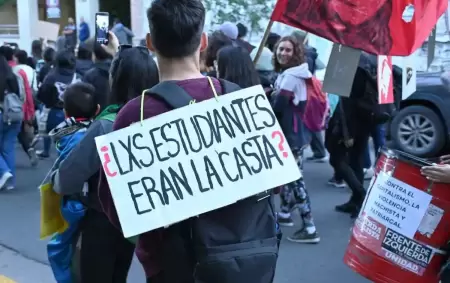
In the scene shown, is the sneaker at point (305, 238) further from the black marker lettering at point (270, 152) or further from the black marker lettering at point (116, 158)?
the black marker lettering at point (116, 158)

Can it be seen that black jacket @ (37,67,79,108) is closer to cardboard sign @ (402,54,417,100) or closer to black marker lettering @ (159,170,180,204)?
cardboard sign @ (402,54,417,100)

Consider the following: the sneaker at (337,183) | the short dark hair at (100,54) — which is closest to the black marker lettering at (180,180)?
the short dark hair at (100,54)

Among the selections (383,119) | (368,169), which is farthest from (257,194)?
(368,169)

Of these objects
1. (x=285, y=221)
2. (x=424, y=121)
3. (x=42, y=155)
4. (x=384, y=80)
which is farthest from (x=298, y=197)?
(x=42, y=155)

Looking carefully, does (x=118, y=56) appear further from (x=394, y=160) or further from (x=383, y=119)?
(x=383, y=119)

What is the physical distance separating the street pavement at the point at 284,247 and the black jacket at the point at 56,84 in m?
1.04

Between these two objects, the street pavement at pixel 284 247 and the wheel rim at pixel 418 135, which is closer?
the street pavement at pixel 284 247

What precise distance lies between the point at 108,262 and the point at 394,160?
1440mm

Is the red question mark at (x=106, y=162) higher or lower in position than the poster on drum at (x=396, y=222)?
higher

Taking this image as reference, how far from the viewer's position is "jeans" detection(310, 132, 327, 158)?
9.16m

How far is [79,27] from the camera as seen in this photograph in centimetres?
2133

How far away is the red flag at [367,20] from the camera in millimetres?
3664

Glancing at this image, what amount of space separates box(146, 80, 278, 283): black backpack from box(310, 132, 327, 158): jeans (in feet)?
22.7

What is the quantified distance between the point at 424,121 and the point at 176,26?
7.27m
